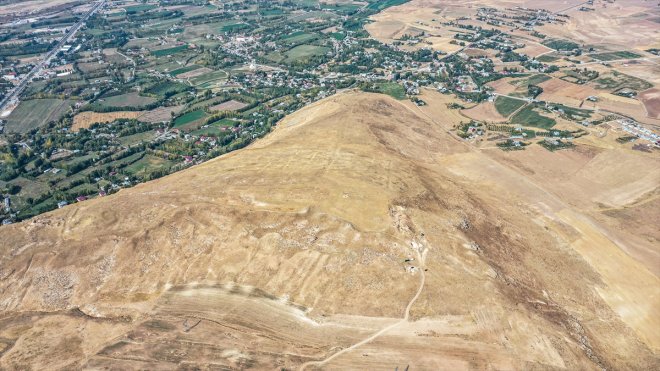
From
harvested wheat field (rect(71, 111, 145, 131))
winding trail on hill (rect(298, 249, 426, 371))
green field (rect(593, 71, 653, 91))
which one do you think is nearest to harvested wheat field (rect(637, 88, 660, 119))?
green field (rect(593, 71, 653, 91))

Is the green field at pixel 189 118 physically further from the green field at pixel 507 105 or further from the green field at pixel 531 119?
the green field at pixel 531 119

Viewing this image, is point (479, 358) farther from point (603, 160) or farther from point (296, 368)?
point (603, 160)

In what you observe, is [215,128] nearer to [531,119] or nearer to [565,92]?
[531,119]

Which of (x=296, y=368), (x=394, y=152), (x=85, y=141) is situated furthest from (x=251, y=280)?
(x=85, y=141)

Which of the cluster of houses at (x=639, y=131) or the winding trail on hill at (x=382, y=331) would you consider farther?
the cluster of houses at (x=639, y=131)

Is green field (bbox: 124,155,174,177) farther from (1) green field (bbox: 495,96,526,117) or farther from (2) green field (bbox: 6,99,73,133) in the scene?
(1) green field (bbox: 495,96,526,117)

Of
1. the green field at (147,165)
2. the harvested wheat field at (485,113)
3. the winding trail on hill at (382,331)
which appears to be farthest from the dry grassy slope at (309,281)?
the harvested wheat field at (485,113)

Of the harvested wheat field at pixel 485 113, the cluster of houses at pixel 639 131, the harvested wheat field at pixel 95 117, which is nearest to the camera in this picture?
the cluster of houses at pixel 639 131
